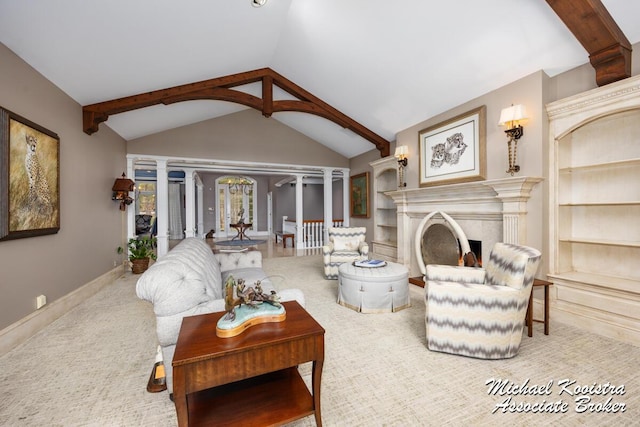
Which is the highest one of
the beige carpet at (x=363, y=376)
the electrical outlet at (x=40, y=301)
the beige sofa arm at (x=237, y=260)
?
the beige sofa arm at (x=237, y=260)

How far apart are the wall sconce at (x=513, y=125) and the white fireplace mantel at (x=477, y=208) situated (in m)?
0.24

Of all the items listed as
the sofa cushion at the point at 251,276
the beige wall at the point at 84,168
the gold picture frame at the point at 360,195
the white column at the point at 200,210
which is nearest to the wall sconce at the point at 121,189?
the beige wall at the point at 84,168

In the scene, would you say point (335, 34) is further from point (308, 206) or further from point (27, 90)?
point (308, 206)

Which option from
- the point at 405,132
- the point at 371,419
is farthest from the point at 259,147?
the point at 371,419

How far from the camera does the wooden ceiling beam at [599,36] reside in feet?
6.90

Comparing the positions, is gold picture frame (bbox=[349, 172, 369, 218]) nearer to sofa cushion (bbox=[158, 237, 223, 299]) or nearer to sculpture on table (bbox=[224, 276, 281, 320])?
sofa cushion (bbox=[158, 237, 223, 299])

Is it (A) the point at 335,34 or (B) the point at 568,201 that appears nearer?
(B) the point at 568,201

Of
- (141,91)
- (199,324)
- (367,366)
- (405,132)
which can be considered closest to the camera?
(199,324)

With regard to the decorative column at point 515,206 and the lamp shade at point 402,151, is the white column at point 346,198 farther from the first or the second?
the decorative column at point 515,206

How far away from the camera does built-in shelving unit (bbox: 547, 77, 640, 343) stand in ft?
7.96

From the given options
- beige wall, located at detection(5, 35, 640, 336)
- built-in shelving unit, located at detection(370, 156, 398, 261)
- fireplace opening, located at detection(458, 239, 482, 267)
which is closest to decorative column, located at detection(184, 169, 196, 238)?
beige wall, located at detection(5, 35, 640, 336)

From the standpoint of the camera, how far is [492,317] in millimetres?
2047

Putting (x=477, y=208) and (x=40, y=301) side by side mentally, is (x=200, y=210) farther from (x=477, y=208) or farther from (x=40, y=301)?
(x=477, y=208)

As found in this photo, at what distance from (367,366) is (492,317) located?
3.36 feet
